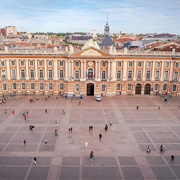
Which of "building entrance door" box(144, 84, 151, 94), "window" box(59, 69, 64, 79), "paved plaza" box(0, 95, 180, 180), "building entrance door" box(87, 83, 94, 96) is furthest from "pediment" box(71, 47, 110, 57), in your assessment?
"building entrance door" box(144, 84, 151, 94)

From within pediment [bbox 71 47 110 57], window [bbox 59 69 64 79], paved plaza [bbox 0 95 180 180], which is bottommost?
paved plaza [bbox 0 95 180 180]

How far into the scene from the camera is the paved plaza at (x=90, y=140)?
36312 mm

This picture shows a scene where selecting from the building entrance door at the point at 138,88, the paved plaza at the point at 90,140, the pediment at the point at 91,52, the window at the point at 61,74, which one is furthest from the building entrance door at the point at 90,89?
the building entrance door at the point at 138,88

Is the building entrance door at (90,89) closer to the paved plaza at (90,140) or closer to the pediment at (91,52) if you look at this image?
the paved plaza at (90,140)

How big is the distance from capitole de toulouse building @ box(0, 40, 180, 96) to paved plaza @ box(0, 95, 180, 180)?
766 cm

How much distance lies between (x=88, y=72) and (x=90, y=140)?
34.6 metres

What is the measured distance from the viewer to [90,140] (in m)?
46.8

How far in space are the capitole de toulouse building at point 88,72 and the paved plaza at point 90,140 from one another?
301 inches

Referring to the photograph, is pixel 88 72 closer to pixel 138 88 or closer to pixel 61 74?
pixel 61 74

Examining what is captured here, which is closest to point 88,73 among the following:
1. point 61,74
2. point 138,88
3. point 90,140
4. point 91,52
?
point 91,52

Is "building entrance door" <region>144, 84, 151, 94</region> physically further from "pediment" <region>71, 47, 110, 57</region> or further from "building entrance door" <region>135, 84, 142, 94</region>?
"pediment" <region>71, 47, 110, 57</region>

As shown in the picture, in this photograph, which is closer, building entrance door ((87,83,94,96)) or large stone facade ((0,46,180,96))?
large stone facade ((0,46,180,96))

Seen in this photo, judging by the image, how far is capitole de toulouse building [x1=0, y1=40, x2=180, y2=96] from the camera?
76.9 metres

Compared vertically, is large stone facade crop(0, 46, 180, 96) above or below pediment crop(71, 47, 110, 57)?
below
